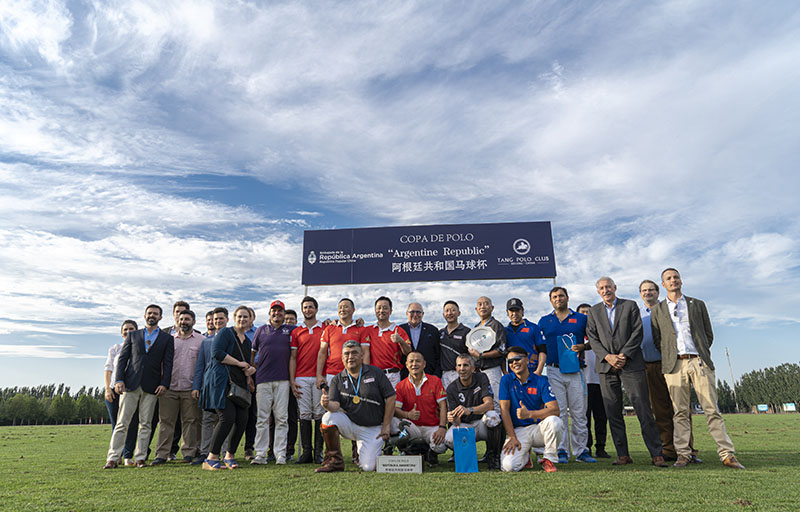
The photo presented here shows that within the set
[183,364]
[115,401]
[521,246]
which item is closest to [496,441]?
[183,364]

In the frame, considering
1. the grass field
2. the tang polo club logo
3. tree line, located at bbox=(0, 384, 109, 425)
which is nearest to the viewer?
the grass field

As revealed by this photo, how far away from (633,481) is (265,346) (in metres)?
4.63

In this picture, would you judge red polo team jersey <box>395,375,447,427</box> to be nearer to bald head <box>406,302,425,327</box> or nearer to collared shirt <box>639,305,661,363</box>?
bald head <box>406,302,425,327</box>

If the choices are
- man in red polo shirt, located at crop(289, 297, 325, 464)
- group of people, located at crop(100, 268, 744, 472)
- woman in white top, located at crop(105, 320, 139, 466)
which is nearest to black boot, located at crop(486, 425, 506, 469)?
group of people, located at crop(100, 268, 744, 472)

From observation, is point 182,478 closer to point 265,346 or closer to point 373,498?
point 265,346

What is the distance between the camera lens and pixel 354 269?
493 inches

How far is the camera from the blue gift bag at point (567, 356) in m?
6.30

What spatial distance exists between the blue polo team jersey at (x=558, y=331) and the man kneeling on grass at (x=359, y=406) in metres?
2.37

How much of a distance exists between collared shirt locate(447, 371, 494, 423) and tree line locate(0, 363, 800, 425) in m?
56.5

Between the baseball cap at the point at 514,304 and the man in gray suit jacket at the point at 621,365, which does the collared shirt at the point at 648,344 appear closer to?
the man in gray suit jacket at the point at 621,365

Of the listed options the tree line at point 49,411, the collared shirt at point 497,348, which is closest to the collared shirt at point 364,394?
the collared shirt at point 497,348

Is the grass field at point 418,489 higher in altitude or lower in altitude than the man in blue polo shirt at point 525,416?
lower

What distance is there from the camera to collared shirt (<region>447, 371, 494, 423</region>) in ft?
18.5

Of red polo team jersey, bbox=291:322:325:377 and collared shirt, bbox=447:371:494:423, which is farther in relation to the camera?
red polo team jersey, bbox=291:322:325:377
